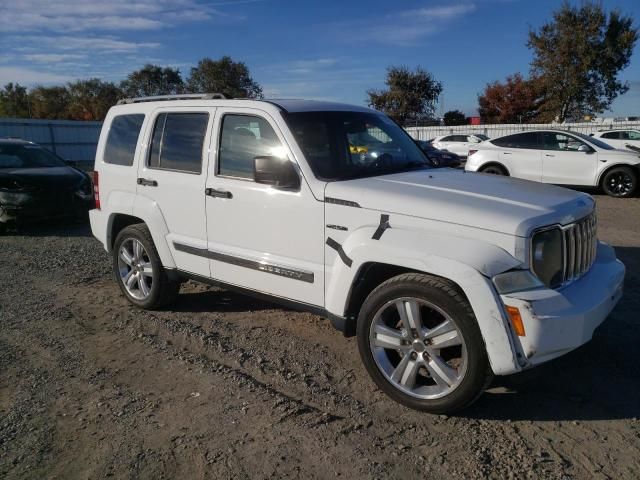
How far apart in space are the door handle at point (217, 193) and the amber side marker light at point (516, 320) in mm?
2309

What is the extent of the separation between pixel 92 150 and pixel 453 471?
1132 inches

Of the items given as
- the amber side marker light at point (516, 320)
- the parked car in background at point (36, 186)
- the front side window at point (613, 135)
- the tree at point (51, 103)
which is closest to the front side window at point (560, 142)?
the front side window at point (613, 135)

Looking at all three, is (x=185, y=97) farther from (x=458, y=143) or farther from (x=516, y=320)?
(x=458, y=143)

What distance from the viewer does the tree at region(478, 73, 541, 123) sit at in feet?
143

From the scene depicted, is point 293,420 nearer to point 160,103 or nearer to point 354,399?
point 354,399

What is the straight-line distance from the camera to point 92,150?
27781 millimetres

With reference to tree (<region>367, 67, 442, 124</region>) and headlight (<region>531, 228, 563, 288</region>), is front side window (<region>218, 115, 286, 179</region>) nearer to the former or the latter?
headlight (<region>531, 228, 563, 288</region>)

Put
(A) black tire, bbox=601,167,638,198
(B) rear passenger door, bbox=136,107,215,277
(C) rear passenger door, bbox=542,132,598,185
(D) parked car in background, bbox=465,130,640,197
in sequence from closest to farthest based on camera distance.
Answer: (B) rear passenger door, bbox=136,107,215,277
(A) black tire, bbox=601,167,638,198
(D) parked car in background, bbox=465,130,640,197
(C) rear passenger door, bbox=542,132,598,185

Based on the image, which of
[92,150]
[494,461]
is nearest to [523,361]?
[494,461]

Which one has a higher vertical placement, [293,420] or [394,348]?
Result: [394,348]

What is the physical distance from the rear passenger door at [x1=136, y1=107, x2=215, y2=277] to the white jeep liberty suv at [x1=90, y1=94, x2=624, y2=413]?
0.02m

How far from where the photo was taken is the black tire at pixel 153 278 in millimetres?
4957

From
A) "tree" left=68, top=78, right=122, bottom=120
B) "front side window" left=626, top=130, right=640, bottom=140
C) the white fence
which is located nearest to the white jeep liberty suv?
"front side window" left=626, top=130, right=640, bottom=140

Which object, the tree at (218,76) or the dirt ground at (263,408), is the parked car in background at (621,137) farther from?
the tree at (218,76)
